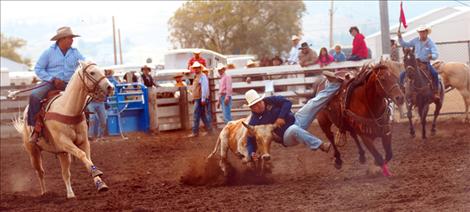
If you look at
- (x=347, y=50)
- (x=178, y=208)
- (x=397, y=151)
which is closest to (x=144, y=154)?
(x=397, y=151)

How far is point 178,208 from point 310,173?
2807 millimetres

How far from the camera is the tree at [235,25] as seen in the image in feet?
174

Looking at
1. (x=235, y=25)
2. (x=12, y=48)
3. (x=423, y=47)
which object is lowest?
(x=423, y=47)

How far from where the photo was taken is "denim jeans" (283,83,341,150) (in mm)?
10266

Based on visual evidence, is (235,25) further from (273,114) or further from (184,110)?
(273,114)

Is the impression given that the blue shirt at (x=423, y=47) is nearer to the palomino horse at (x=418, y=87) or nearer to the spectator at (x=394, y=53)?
the palomino horse at (x=418, y=87)

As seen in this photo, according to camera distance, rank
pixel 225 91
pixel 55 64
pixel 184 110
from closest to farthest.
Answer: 1. pixel 55 64
2. pixel 225 91
3. pixel 184 110

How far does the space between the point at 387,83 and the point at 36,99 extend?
4134 mm

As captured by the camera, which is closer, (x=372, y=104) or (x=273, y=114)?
(x=372, y=104)

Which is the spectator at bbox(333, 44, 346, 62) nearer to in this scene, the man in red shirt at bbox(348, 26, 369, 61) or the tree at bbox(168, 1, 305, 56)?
the man in red shirt at bbox(348, 26, 369, 61)

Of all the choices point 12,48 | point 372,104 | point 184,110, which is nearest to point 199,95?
point 184,110

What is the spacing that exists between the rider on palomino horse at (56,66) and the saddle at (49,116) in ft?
0.30

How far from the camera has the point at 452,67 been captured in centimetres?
1677

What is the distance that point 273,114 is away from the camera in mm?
10555
